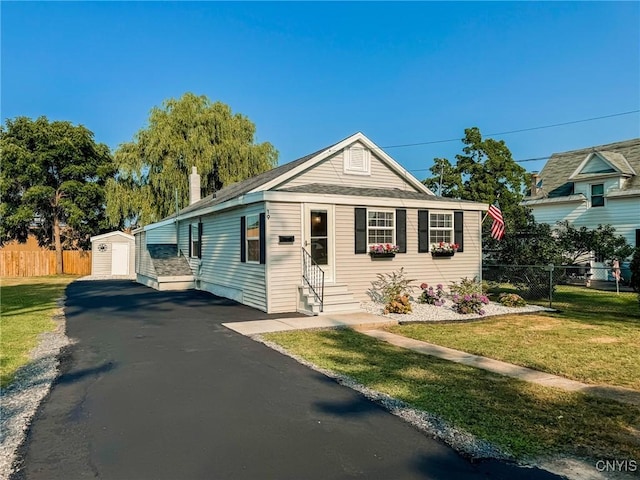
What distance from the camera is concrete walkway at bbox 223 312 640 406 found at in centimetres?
486

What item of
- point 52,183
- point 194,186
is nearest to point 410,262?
point 194,186

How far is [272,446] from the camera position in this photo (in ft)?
11.1

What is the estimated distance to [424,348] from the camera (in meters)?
7.03

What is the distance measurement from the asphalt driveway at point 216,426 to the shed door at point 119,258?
20.6 m

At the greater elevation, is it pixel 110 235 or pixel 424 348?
pixel 110 235

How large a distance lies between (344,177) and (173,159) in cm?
1543

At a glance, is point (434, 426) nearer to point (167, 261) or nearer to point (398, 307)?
point (398, 307)

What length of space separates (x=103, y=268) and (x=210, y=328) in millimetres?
19835

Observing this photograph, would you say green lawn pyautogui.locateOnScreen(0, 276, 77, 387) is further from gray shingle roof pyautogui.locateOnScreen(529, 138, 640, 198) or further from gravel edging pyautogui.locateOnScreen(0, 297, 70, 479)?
gray shingle roof pyautogui.locateOnScreen(529, 138, 640, 198)

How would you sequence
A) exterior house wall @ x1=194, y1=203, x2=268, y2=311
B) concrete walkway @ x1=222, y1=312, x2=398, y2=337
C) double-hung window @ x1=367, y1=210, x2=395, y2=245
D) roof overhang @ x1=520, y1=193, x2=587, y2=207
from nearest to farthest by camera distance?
concrete walkway @ x1=222, y1=312, x2=398, y2=337 → exterior house wall @ x1=194, y1=203, x2=268, y2=311 → double-hung window @ x1=367, y1=210, x2=395, y2=245 → roof overhang @ x1=520, y1=193, x2=587, y2=207

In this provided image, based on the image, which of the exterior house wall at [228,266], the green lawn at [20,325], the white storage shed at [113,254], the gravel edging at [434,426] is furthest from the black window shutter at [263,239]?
the white storage shed at [113,254]

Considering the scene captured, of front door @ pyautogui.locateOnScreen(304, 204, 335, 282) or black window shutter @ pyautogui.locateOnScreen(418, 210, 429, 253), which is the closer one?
front door @ pyautogui.locateOnScreen(304, 204, 335, 282)

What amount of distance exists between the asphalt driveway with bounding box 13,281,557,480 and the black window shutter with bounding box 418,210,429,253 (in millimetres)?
7506

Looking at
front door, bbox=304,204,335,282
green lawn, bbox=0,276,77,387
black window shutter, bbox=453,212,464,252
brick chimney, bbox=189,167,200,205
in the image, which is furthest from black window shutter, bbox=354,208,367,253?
brick chimney, bbox=189,167,200,205
